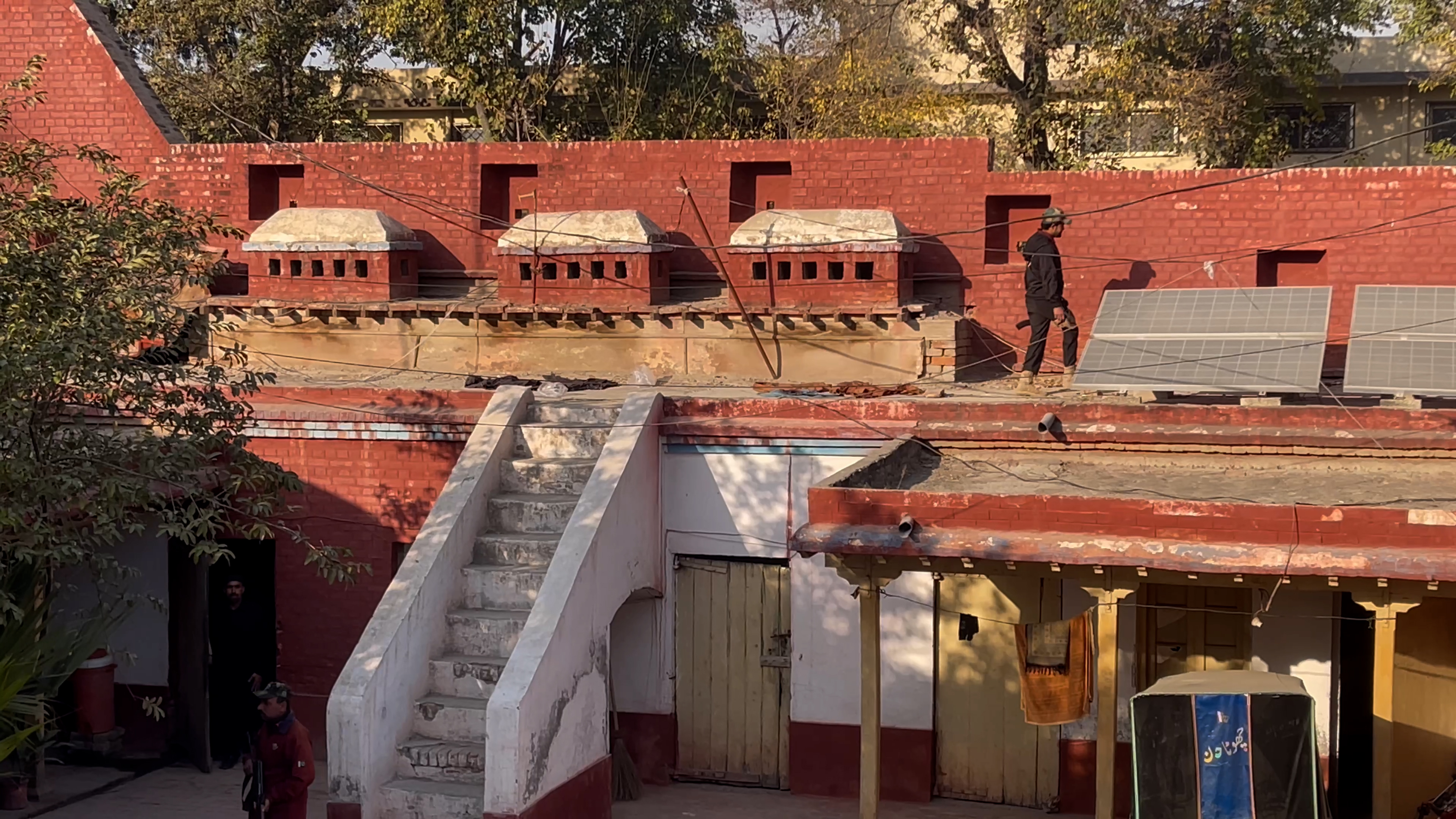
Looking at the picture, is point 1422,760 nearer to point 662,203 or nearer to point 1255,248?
point 1255,248

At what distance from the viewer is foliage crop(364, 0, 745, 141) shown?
20047 millimetres

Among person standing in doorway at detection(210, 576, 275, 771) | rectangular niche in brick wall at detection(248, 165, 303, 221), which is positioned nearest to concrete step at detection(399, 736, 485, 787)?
person standing in doorway at detection(210, 576, 275, 771)

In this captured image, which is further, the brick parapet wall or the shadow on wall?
the shadow on wall

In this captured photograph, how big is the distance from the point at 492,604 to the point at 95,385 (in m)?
2.99

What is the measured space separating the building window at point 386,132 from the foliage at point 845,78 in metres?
6.28

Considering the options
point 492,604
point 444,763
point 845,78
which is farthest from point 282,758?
point 845,78

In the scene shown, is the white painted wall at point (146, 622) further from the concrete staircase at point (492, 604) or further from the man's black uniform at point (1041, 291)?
the man's black uniform at point (1041, 291)

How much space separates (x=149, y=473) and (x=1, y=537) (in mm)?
928

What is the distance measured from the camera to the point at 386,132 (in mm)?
25125

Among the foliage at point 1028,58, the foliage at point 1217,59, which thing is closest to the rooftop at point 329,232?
the foliage at point 1028,58

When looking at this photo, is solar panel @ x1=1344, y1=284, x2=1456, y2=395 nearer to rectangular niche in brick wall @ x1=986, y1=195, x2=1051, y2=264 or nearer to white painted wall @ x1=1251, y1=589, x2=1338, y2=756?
white painted wall @ x1=1251, y1=589, x2=1338, y2=756

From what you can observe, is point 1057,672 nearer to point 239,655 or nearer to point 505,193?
point 239,655

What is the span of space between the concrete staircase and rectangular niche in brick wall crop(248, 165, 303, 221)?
17.6 ft

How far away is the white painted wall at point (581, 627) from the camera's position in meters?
8.80
